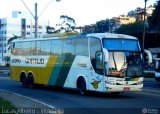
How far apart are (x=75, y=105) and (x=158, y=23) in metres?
53.6

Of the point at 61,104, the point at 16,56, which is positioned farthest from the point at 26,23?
the point at 61,104

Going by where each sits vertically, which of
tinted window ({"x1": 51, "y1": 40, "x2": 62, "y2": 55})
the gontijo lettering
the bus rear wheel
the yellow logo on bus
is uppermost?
tinted window ({"x1": 51, "y1": 40, "x2": 62, "y2": 55})

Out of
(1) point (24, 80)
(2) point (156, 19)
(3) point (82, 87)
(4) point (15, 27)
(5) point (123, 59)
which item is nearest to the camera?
(5) point (123, 59)

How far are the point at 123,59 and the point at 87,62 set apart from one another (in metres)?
2.10

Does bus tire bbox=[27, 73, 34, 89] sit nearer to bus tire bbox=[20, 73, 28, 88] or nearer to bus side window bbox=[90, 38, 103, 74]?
Answer: bus tire bbox=[20, 73, 28, 88]

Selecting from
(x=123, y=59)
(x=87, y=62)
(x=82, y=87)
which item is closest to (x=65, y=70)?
(x=82, y=87)

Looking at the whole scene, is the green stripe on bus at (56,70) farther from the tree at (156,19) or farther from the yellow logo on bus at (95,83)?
the tree at (156,19)

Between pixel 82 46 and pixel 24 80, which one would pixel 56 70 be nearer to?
pixel 82 46

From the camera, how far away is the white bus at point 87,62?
71.5 ft

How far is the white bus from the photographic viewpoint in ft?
71.5

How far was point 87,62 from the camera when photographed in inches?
917

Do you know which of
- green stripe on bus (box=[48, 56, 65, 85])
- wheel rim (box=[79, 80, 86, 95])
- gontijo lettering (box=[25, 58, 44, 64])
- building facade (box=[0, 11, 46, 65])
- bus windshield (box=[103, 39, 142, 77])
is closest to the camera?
bus windshield (box=[103, 39, 142, 77])

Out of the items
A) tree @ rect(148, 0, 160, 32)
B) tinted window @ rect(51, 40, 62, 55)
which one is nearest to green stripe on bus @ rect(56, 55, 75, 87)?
tinted window @ rect(51, 40, 62, 55)

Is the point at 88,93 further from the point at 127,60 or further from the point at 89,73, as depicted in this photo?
the point at 127,60
